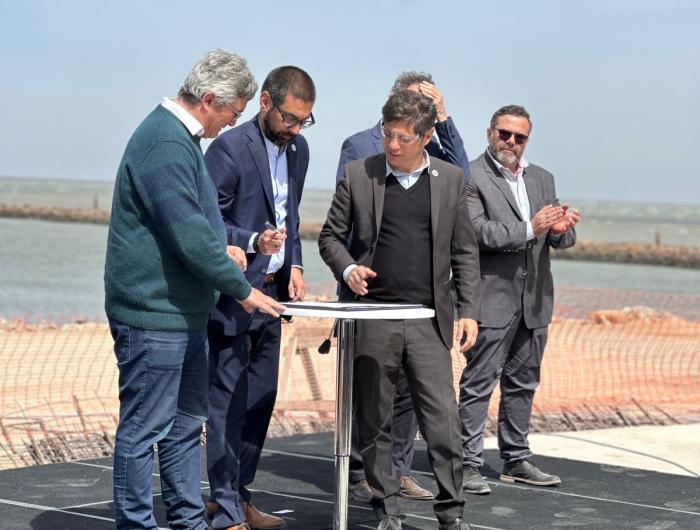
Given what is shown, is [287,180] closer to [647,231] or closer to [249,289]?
[249,289]

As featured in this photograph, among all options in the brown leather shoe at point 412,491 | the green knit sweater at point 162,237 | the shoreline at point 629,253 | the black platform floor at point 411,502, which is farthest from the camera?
the shoreline at point 629,253

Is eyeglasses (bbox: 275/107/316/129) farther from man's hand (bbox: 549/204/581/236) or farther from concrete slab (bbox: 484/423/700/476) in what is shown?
concrete slab (bbox: 484/423/700/476)

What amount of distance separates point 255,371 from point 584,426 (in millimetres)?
3879

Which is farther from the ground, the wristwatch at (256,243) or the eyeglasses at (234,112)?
the eyeglasses at (234,112)

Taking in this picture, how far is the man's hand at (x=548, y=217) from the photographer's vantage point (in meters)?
6.54

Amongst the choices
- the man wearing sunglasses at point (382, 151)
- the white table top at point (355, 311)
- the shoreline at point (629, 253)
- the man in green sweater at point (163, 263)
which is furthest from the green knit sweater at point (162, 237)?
the shoreline at point (629, 253)

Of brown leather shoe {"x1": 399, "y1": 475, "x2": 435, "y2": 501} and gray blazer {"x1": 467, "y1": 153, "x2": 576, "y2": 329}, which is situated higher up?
gray blazer {"x1": 467, "y1": 153, "x2": 576, "y2": 329}

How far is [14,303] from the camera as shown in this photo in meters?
29.5

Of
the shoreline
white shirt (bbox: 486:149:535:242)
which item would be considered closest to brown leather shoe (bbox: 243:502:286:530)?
white shirt (bbox: 486:149:535:242)

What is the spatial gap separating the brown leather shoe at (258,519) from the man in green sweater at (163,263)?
3.25 feet

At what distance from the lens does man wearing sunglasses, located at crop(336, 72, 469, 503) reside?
248 inches

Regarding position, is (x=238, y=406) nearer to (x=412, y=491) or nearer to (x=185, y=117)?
(x=412, y=491)

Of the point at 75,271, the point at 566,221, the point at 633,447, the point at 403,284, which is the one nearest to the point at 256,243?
the point at 403,284

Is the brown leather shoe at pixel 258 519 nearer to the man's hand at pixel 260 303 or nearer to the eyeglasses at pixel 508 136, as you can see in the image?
the man's hand at pixel 260 303
